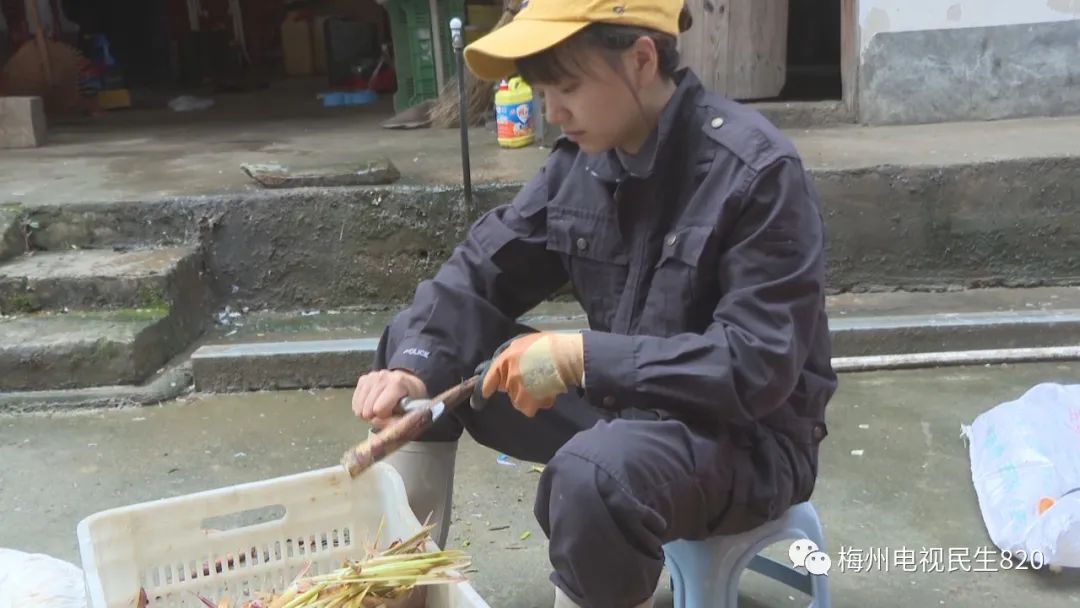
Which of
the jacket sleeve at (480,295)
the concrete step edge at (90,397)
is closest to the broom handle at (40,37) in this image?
the concrete step edge at (90,397)

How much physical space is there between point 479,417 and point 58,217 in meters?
2.72

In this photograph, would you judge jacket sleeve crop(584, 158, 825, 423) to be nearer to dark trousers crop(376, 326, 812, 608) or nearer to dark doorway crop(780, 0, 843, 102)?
dark trousers crop(376, 326, 812, 608)

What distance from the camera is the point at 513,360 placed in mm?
1629

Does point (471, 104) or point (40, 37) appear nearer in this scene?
point (471, 104)

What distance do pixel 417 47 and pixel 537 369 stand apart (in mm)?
4906

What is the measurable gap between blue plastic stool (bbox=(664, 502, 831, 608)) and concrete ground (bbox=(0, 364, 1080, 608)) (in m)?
0.42

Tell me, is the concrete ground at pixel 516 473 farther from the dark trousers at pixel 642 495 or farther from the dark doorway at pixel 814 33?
the dark doorway at pixel 814 33

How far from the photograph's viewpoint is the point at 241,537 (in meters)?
1.78

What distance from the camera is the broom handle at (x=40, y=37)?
291 inches

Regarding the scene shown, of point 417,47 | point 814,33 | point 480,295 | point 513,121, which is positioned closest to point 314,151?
point 513,121

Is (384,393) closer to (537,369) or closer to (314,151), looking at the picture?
(537,369)

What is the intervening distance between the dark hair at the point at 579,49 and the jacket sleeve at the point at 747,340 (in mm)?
296

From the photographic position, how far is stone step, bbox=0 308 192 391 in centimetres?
345

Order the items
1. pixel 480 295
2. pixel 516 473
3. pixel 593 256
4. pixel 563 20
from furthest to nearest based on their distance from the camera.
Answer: pixel 516 473, pixel 480 295, pixel 593 256, pixel 563 20
